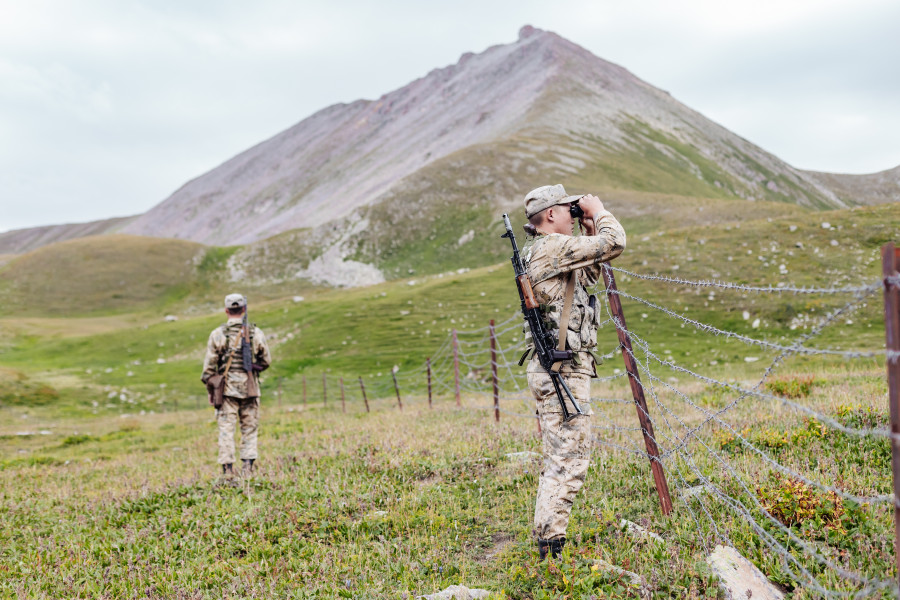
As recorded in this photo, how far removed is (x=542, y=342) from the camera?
5.25 metres

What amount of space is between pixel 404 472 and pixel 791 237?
1081 inches

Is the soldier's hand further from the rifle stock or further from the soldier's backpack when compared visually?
the soldier's backpack

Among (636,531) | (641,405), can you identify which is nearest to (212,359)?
(641,405)

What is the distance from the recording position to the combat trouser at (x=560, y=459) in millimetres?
5078

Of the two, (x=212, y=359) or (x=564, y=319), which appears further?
(x=212, y=359)

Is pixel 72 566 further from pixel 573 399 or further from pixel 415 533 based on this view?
pixel 573 399

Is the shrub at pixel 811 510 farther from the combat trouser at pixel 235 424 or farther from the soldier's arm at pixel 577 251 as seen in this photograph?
the combat trouser at pixel 235 424

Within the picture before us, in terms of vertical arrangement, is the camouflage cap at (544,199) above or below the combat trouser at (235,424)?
above

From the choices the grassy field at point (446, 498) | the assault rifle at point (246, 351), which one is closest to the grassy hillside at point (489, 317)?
the grassy field at point (446, 498)

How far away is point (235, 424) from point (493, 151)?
62139 millimetres

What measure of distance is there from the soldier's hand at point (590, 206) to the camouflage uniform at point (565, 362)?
0.08 meters


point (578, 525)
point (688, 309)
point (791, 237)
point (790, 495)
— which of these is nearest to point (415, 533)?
point (578, 525)

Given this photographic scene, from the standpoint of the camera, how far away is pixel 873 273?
2384cm

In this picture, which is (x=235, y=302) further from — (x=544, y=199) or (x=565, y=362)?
(x=565, y=362)
